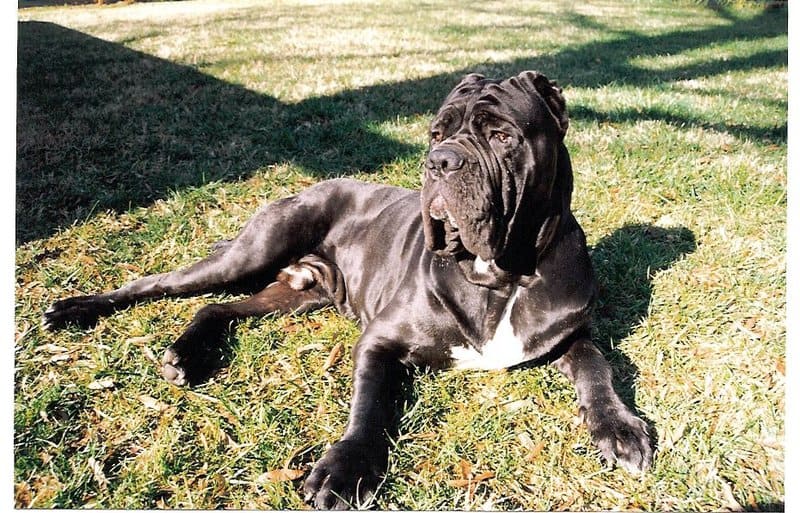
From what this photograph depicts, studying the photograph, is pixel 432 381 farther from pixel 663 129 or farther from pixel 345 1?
pixel 345 1

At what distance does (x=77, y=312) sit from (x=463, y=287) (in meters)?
1.83

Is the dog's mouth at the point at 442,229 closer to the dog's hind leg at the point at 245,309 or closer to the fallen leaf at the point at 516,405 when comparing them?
the fallen leaf at the point at 516,405

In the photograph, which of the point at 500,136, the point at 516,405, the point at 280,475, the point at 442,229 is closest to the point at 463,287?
the point at 442,229

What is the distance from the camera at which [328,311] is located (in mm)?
3428

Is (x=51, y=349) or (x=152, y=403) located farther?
(x=51, y=349)

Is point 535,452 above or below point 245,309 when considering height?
below

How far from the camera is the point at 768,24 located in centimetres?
845

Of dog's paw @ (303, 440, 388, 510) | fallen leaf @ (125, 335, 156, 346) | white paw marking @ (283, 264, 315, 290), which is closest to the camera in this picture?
dog's paw @ (303, 440, 388, 510)

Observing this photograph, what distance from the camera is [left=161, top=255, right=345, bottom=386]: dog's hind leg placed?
9.06 feet

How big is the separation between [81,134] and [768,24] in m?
8.19

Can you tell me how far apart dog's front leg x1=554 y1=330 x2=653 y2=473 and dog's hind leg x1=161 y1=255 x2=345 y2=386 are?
1265 millimetres

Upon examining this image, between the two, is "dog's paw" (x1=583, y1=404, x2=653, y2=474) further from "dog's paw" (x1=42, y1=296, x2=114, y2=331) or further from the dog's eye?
"dog's paw" (x1=42, y1=296, x2=114, y2=331)

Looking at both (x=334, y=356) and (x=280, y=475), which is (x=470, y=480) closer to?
(x=280, y=475)

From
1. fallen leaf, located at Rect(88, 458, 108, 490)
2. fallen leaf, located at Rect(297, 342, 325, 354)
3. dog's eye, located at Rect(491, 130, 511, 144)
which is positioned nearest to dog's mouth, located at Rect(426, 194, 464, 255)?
dog's eye, located at Rect(491, 130, 511, 144)
